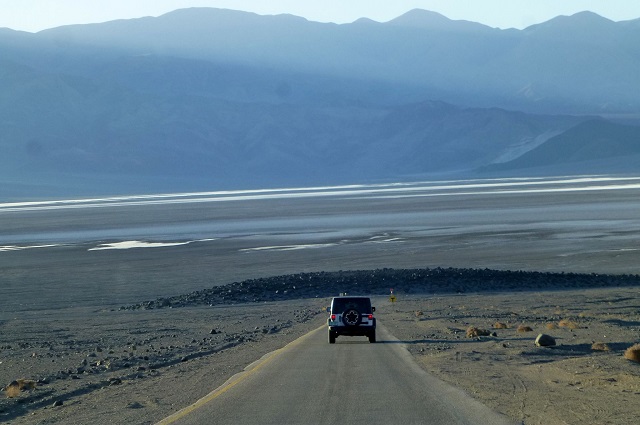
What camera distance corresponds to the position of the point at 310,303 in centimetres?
3150

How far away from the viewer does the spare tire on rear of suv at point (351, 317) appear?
781 inches

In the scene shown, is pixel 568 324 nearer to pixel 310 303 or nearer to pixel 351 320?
pixel 351 320

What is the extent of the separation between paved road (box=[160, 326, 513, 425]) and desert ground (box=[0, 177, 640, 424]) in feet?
1.44

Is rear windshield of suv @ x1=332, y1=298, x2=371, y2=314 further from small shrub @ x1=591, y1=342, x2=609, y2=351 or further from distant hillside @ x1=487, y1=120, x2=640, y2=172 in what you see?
distant hillside @ x1=487, y1=120, x2=640, y2=172

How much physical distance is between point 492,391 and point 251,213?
66.5 m

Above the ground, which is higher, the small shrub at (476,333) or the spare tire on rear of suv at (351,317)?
the spare tire on rear of suv at (351,317)

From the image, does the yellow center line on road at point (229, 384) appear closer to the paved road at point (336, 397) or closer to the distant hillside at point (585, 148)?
the paved road at point (336, 397)

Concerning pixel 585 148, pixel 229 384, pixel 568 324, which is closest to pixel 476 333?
pixel 568 324

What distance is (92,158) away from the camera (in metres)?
190

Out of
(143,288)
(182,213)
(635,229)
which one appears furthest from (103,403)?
(182,213)

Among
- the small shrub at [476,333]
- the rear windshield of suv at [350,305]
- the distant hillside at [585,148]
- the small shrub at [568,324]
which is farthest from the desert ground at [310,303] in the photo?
the distant hillside at [585,148]

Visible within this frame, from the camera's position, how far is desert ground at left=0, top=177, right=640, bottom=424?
44.7ft

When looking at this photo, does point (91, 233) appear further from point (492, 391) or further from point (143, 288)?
point (492, 391)

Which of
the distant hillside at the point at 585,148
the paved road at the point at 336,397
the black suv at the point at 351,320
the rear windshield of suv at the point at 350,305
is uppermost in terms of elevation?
the distant hillside at the point at 585,148
